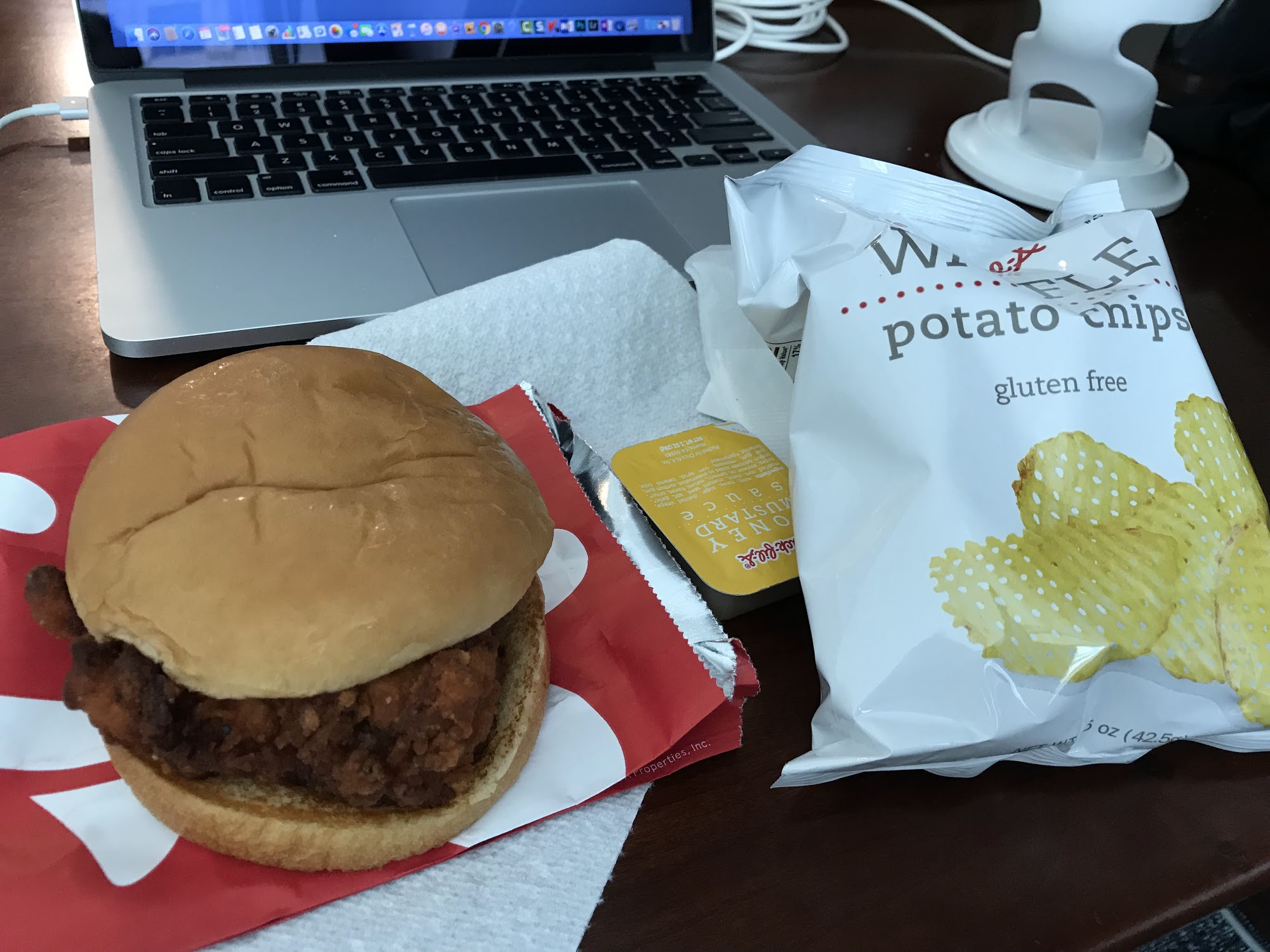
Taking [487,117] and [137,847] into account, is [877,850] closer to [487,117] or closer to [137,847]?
[137,847]

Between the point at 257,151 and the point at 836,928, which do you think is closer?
the point at 836,928

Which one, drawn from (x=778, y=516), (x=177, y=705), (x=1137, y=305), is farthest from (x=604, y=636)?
(x=1137, y=305)

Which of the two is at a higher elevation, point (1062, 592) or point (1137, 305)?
point (1137, 305)

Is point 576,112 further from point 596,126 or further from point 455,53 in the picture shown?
point 455,53

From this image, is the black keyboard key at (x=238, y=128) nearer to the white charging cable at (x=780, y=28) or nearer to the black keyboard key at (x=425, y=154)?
the black keyboard key at (x=425, y=154)

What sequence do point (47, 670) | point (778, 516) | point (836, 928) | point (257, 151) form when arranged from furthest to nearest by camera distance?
point (257, 151), point (778, 516), point (47, 670), point (836, 928)

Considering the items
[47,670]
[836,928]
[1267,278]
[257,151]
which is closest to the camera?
[836,928]

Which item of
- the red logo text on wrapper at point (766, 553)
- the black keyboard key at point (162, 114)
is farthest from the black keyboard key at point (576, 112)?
the red logo text on wrapper at point (766, 553)
